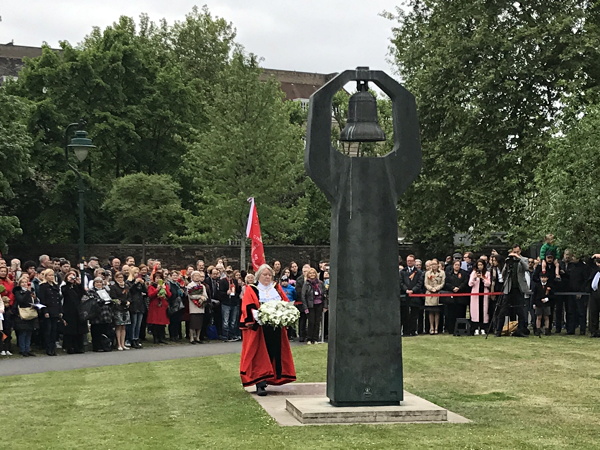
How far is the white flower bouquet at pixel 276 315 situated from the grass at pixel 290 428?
1226 millimetres

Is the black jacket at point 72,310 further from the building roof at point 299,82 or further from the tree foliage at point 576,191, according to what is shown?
the building roof at point 299,82

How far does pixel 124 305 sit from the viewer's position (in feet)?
78.2

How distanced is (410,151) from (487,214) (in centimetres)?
2774

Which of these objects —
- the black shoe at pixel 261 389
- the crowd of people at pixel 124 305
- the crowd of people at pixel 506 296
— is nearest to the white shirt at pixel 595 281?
the crowd of people at pixel 506 296

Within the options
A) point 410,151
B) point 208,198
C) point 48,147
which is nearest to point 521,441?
point 410,151

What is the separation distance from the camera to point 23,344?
2247 centimetres

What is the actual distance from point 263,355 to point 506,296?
11705 mm

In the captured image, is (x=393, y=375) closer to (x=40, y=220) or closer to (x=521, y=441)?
(x=521, y=441)

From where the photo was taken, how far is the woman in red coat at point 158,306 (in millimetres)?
25125

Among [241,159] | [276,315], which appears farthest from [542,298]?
[241,159]

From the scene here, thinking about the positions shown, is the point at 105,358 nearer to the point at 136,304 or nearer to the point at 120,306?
the point at 120,306

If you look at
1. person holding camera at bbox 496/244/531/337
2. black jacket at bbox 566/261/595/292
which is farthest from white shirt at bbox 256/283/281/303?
black jacket at bbox 566/261/595/292

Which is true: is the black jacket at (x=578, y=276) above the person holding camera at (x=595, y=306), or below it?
above

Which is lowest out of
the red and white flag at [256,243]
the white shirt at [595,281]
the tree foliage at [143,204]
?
the white shirt at [595,281]
